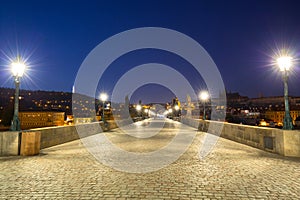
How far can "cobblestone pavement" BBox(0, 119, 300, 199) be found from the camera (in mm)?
4609

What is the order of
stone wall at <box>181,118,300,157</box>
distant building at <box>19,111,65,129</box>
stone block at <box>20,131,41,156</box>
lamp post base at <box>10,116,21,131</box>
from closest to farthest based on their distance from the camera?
stone wall at <box>181,118,300,157</box> < stone block at <box>20,131,41,156</box> < lamp post base at <box>10,116,21,131</box> < distant building at <box>19,111,65,129</box>

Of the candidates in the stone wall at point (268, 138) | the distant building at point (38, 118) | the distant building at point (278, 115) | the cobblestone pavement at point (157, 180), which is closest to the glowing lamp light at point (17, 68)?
the cobblestone pavement at point (157, 180)

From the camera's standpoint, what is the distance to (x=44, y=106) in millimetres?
131250

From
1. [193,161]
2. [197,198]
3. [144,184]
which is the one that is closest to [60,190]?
[144,184]

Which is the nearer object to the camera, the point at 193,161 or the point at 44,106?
the point at 193,161

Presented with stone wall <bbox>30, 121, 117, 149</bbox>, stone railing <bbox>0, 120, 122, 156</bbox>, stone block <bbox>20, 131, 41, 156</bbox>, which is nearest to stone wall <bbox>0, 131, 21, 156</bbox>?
stone railing <bbox>0, 120, 122, 156</bbox>

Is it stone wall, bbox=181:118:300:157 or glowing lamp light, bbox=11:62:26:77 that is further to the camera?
glowing lamp light, bbox=11:62:26:77

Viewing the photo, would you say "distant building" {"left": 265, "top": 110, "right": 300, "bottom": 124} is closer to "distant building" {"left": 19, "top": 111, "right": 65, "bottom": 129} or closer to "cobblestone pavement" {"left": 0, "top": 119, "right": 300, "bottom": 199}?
"distant building" {"left": 19, "top": 111, "right": 65, "bottom": 129}

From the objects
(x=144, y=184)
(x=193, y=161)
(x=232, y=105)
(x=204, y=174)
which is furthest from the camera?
(x=232, y=105)

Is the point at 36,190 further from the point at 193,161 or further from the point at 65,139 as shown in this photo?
the point at 65,139

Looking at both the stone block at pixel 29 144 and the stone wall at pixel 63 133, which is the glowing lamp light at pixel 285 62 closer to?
the stone block at pixel 29 144

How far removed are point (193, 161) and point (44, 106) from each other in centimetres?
13758

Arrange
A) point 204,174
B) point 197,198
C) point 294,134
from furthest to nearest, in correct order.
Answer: point 294,134 < point 204,174 < point 197,198

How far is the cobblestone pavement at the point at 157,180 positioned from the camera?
4.61 m
